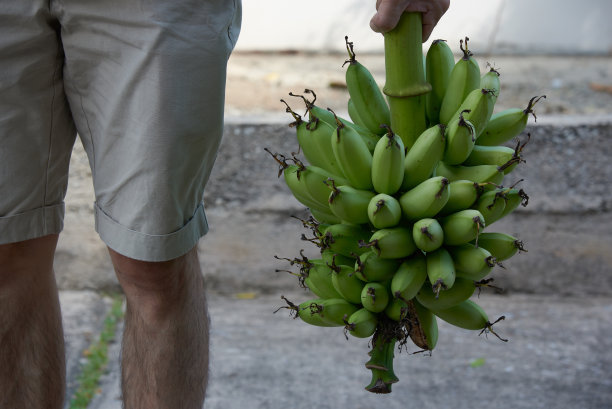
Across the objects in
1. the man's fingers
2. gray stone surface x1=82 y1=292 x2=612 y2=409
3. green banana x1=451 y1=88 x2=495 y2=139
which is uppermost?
the man's fingers

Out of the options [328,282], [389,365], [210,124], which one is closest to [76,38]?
[210,124]

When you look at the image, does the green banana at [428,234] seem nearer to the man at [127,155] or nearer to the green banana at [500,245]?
the green banana at [500,245]

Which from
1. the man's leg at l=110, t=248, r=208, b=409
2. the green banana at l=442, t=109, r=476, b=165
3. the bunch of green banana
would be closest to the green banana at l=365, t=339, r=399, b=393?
the bunch of green banana

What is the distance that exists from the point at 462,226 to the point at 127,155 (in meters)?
0.68

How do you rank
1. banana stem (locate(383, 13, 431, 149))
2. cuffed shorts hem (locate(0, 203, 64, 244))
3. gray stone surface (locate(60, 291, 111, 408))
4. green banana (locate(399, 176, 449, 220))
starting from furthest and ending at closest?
gray stone surface (locate(60, 291, 111, 408)) < cuffed shorts hem (locate(0, 203, 64, 244)) < banana stem (locate(383, 13, 431, 149)) < green banana (locate(399, 176, 449, 220))

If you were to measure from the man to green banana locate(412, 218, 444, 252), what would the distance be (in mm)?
358

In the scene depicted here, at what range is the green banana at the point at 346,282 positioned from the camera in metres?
1.33

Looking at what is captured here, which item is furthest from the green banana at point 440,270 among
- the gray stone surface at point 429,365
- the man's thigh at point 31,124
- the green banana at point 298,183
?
the gray stone surface at point 429,365

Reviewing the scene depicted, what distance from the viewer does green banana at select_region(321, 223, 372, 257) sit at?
4.37ft

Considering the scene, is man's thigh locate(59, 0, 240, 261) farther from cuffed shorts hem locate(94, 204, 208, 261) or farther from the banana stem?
the banana stem

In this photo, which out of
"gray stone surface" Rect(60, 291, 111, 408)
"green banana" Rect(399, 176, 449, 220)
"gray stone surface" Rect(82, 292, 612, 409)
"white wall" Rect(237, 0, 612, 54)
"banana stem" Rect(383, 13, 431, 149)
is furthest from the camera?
"white wall" Rect(237, 0, 612, 54)

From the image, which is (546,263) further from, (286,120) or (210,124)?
(210,124)

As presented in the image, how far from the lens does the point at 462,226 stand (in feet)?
4.02

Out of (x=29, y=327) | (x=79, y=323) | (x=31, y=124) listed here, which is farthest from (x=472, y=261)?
(x=79, y=323)
